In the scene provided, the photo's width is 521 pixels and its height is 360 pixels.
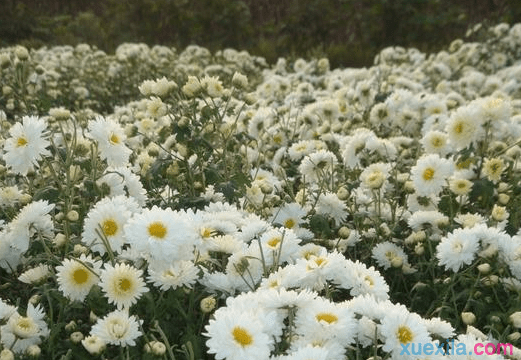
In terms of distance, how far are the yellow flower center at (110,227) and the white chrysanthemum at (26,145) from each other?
361 millimetres

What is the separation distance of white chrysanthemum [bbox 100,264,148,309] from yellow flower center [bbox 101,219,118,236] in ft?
0.52

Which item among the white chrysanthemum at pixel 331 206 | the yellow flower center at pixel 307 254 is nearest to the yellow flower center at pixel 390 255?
the white chrysanthemum at pixel 331 206

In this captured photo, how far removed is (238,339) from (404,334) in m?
0.40

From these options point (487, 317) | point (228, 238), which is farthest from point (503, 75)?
point (228, 238)

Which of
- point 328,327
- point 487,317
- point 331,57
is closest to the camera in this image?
point 328,327

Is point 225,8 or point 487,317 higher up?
point 225,8

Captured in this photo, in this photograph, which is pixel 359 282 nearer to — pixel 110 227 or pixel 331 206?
pixel 110 227

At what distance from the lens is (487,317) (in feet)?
7.80

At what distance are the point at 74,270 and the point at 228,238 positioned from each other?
0.46 meters

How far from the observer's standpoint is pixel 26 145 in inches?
92.0

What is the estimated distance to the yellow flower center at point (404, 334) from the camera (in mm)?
1728

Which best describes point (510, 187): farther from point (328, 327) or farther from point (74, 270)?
point (74, 270)

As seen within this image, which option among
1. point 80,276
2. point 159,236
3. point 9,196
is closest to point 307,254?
point 159,236

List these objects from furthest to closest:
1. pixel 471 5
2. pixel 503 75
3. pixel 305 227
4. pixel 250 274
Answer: pixel 471 5 < pixel 503 75 < pixel 305 227 < pixel 250 274
